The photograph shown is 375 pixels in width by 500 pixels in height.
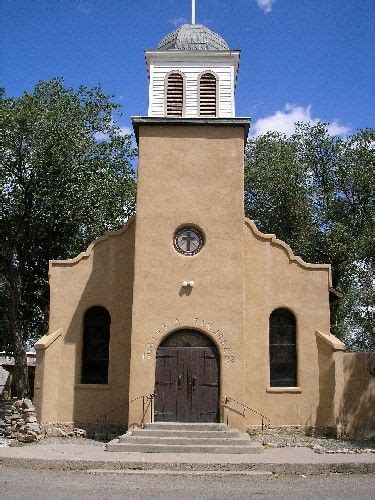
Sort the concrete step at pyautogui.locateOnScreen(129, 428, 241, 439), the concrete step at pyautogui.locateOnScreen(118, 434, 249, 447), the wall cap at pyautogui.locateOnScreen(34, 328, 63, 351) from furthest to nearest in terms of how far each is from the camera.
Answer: the wall cap at pyautogui.locateOnScreen(34, 328, 63, 351) < the concrete step at pyautogui.locateOnScreen(129, 428, 241, 439) < the concrete step at pyautogui.locateOnScreen(118, 434, 249, 447)

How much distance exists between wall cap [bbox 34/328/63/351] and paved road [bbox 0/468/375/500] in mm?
5143

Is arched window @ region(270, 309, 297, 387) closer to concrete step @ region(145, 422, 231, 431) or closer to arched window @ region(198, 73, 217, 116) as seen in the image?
concrete step @ region(145, 422, 231, 431)

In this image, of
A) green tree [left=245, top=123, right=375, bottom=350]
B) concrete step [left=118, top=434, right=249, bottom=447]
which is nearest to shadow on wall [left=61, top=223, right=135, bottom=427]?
concrete step [left=118, top=434, right=249, bottom=447]

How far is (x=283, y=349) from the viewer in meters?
18.7

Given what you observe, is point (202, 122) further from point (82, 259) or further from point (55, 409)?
point (55, 409)

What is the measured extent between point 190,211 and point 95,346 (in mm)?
5672

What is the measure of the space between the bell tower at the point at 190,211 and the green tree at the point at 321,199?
11.8 m

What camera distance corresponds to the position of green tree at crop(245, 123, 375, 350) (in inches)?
1160

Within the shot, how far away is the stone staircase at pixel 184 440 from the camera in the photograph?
48.9 ft

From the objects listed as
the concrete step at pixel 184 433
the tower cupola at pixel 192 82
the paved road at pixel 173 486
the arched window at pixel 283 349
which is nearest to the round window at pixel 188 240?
the arched window at pixel 283 349

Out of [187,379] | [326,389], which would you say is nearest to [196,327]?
Answer: [187,379]

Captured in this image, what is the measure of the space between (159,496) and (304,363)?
29.6ft

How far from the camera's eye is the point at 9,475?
41.1 feet

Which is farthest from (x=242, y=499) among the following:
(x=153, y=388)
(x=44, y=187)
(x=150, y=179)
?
(x=44, y=187)
